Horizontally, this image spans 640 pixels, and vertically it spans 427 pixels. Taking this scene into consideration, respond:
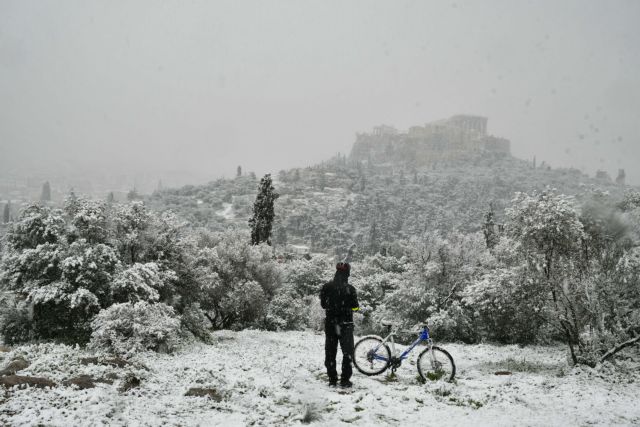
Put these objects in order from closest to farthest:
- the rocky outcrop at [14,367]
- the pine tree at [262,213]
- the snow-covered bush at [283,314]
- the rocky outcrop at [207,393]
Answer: the rocky outcrop at [207,393] < the rocky outcrop at [14,367] < the snow-covered bush at [283,314] < the pine tree at [262,213]

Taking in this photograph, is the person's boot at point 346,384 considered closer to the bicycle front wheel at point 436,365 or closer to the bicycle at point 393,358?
the bicycle at point 393,358

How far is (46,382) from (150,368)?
2.49 metres

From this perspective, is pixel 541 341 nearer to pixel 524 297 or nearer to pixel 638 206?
pixel 524 297

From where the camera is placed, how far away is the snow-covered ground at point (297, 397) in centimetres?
646

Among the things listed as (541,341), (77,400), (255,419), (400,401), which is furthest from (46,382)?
(541,341)

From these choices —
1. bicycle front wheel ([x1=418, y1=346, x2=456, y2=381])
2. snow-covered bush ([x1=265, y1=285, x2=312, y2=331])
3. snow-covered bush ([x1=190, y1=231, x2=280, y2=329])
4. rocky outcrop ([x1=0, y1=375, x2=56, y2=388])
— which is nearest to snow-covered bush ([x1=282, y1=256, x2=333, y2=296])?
snow-covered bush ([x1=265, y1=285, x2=312, y2=331])

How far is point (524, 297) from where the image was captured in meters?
15.3

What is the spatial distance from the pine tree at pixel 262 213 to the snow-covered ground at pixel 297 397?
3607 cm

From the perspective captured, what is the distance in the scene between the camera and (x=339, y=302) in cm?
895

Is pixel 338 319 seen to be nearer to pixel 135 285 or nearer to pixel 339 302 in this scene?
pixel 339 302

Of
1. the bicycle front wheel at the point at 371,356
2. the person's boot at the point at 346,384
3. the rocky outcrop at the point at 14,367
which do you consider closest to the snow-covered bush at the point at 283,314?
the bicycle front wheel at the point at 371,356

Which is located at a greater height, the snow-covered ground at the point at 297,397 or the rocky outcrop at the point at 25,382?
the rocky outcrop at the point at 25,382

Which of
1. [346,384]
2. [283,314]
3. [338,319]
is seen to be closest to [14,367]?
[338,319]

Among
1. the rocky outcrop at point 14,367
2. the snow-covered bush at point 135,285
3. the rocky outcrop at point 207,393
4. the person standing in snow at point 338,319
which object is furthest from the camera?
the snow-covered bush at point 135,285
